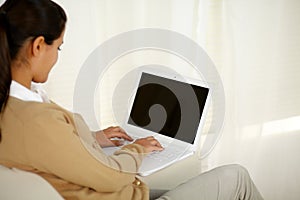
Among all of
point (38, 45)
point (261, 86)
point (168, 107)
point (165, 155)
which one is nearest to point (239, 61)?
point (261, 86)

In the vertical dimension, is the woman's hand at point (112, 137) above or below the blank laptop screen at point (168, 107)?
below

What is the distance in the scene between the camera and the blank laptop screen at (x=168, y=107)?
1.43 m

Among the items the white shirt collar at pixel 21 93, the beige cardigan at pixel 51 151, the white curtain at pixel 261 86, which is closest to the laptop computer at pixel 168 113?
the beige cardigan at pixel 51 151

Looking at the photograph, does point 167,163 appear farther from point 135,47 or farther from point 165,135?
point 135,47

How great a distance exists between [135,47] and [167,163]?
2.30 feet

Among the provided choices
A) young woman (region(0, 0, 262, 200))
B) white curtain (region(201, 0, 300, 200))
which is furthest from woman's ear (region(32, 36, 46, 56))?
white curtain (region(201, 0, 300, 200))

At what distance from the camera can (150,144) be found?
1346 millimetres

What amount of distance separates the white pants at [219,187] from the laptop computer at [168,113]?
0.10 meters

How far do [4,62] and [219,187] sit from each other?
2.41ft

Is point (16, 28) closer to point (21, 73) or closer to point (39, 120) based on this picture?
point (21, 73)

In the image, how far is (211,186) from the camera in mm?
1434

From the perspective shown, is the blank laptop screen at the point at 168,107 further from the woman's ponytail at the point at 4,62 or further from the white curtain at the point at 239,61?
the woman's ponytail at the point at 4,62

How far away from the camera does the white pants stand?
1400 mm

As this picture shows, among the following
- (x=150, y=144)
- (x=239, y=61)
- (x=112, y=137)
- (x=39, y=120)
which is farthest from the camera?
(x=239, y=61)
